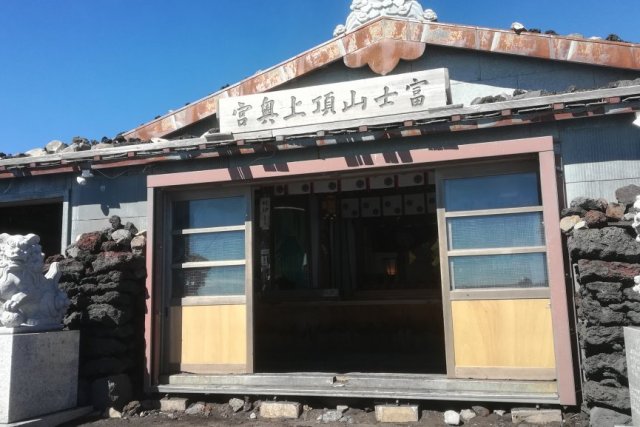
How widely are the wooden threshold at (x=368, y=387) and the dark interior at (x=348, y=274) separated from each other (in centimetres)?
334

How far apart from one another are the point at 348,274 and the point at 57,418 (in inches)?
281

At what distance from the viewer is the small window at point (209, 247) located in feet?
25.3

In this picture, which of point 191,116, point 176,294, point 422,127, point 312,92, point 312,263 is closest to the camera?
point 422,127

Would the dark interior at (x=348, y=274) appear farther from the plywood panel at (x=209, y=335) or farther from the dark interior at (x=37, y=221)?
the dark interior at (x=37, y=221)

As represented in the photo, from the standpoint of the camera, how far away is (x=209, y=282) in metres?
7.81

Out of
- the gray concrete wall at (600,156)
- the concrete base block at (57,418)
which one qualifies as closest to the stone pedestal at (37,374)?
the concrete base block at (57,418)

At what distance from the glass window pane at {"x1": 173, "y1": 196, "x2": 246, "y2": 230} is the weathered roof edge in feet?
2.37

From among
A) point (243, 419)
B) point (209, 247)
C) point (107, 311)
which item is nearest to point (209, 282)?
point (209, 247)

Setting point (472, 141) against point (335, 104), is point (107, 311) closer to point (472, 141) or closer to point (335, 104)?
point (335, 104)

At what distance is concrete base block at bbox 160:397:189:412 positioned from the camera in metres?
7.33

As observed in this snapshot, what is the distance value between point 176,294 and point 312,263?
4.81m

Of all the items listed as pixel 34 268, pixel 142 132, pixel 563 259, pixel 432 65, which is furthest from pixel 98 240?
pixel 563 259

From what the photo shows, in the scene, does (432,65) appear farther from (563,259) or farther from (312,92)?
(563,259)

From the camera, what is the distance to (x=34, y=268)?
663 cm
